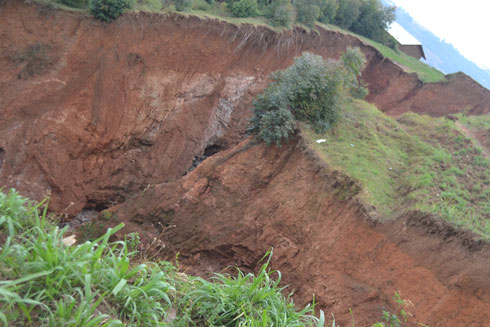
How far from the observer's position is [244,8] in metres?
16.3

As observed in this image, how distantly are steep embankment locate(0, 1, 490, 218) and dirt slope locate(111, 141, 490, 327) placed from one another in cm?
241

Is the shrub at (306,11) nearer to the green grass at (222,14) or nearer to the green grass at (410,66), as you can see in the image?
the green grass at (222,14)

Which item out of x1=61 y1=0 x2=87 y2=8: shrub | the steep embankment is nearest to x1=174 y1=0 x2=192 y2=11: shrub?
the steep embankment

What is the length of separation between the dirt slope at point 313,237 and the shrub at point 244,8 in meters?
7.30

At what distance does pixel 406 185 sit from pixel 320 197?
1984 mm

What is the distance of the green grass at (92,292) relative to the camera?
8.34ft

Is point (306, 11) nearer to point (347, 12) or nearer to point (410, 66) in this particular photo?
point (347, 12)

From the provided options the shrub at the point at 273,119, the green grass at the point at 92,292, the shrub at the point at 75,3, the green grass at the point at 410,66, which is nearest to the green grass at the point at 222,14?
the green grass at the point at 410,66

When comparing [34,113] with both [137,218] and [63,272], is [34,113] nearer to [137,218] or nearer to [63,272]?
[137,218]

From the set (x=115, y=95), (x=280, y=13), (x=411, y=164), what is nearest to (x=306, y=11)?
(x=280, y=13)

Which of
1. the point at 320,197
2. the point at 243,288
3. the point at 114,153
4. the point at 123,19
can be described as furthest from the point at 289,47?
the point at 243,288

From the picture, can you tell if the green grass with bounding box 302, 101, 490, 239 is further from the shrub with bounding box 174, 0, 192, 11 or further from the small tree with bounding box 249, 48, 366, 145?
the shrub with bounding box 174, 0, 192, 11

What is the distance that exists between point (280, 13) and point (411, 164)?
9.62 meters

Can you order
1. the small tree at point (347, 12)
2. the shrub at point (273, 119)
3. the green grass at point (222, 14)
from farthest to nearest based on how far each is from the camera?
the small tree at point (347, 12) < the green grass at point (222, 14) < the shrub at point (273, 119)
